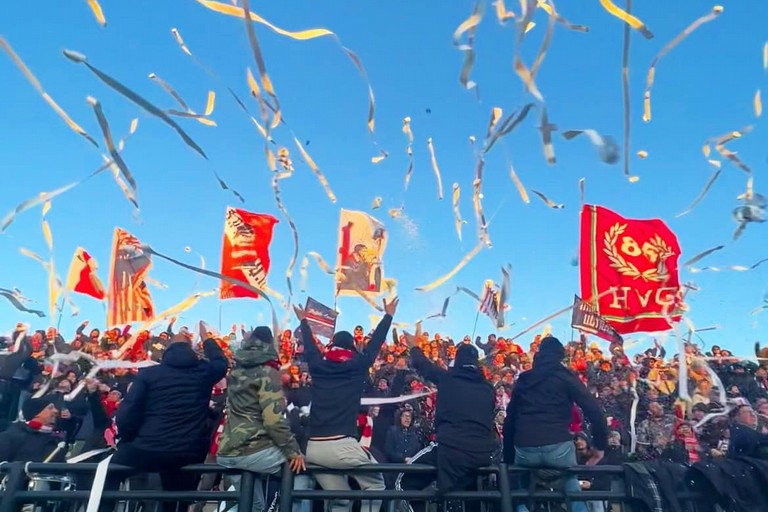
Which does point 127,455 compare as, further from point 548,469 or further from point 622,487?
point 622,487

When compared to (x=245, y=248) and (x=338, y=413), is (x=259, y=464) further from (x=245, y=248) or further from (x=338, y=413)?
(x=245, y=248)

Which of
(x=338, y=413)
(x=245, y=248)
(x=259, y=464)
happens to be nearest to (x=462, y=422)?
(x=338, y=413)

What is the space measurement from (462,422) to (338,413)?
42.4 inches

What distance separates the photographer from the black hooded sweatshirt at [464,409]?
15.3 ft

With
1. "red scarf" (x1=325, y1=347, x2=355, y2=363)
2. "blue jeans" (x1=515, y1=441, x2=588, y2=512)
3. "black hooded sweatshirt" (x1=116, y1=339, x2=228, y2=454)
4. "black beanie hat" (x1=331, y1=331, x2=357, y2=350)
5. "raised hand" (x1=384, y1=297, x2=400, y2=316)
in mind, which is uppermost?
"raised hand" (x1=384, y1=297, x2=400, y2=316)

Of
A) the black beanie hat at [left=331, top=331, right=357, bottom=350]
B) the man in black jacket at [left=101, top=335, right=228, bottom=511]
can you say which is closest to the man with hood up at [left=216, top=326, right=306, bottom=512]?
the man in black jacket at [left=101, top=335, right=228, bottom=511]

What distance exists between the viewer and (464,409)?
488cm

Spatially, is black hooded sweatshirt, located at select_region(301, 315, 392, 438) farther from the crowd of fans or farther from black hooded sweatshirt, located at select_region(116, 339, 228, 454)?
black hooded sweatshirt, located at select_region(116, 339, 228, 454)

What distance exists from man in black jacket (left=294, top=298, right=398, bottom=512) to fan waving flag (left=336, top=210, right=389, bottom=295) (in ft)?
19.2

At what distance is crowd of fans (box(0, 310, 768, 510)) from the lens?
6.01 m

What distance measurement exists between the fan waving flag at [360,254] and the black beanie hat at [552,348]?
20.4 ft

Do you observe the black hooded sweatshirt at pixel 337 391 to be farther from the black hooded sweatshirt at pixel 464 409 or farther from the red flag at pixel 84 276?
the red flag at pixel 84 276

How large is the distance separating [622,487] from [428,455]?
1915 millimetres

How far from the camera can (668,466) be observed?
165 inches
